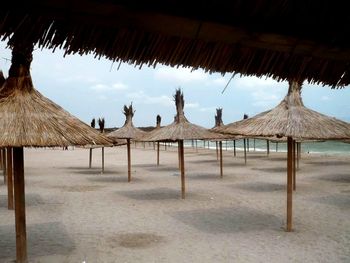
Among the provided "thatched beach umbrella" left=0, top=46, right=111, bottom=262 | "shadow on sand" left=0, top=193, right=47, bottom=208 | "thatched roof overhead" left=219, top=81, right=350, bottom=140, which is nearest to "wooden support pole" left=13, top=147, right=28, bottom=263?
"thatched beach umbrella" left=0, top=46, right=111, bottom=262

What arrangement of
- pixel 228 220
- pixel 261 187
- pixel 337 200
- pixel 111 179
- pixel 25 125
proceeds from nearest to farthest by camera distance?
pixel 25 125 → pixel 228 220 → pixel 337 200 → pixel 261 187 → pixel 111 179

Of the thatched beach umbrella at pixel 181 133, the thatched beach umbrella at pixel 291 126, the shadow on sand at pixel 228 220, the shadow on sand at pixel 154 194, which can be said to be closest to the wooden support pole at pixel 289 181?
the thatched beach umbrella at pixel 291 126

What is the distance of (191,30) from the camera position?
6.74ft

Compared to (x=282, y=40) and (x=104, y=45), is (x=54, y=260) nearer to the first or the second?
(x=104, y=45)

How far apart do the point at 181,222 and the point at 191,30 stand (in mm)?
6273

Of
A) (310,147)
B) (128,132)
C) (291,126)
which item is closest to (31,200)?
(128,132)

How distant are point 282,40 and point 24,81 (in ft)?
13.0

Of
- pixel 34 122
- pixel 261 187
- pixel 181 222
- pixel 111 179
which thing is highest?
pixel 34 122

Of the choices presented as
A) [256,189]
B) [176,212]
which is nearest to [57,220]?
[176,212]

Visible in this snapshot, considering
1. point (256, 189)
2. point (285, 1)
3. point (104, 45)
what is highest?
point (285, 1)

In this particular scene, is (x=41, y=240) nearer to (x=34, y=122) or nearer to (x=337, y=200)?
(x=34, y=122)

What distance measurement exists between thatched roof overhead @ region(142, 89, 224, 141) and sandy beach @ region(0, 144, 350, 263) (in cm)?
164

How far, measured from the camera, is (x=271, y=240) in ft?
21.4

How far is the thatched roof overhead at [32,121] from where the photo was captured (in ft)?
15.6
